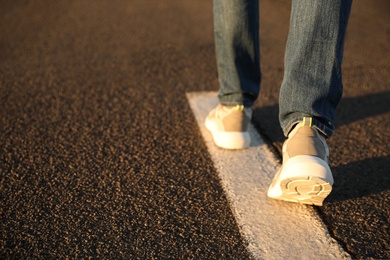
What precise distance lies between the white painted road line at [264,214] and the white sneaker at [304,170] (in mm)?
73

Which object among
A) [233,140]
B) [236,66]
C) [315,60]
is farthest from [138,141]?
[315,60]

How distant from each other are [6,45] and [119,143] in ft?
6.51

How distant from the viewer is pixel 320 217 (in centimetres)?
195

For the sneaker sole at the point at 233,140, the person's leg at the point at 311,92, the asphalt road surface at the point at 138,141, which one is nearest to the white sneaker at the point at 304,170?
the person's leg at the point at 311,92

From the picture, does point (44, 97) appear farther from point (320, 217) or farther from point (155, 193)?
point (320, 217)

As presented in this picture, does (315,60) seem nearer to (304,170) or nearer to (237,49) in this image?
(304,170)

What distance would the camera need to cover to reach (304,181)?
1.85m

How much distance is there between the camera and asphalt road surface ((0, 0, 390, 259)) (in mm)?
1841

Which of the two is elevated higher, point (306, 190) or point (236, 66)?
point (236, 66)

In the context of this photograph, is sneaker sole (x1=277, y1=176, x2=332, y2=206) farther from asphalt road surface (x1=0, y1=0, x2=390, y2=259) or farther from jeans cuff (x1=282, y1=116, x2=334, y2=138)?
jeans cuff (x1=282, y1=116, x2=334, y2=138)

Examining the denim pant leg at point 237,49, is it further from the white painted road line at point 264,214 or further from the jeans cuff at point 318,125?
the jeans cuff at point 318,125

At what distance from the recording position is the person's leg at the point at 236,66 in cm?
228

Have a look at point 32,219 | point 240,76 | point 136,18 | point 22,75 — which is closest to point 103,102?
point 22,75

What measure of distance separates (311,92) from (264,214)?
52cm
